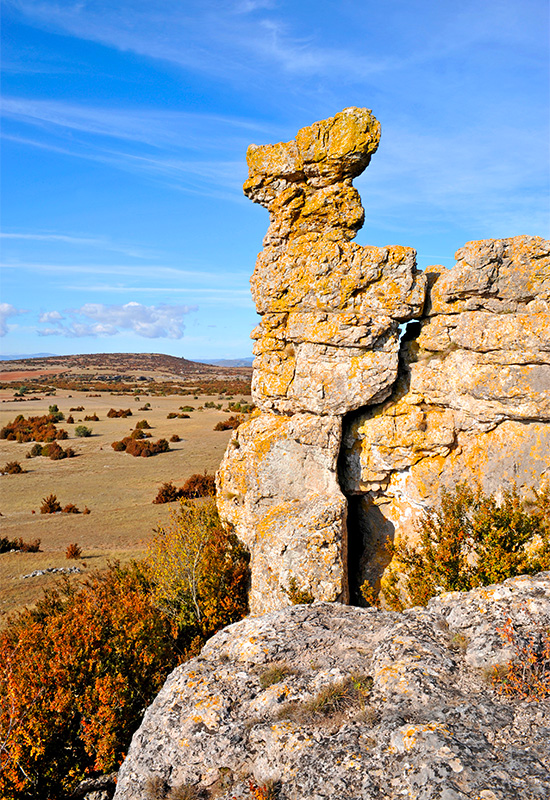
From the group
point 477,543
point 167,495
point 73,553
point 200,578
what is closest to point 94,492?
point 167,495

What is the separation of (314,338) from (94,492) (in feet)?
62.7

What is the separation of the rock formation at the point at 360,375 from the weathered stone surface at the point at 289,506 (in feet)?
0.10

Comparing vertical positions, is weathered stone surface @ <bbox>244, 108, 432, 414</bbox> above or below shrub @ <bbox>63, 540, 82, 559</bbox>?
above

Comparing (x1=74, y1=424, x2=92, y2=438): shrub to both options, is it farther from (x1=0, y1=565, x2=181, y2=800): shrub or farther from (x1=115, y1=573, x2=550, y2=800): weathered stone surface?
(x1=115, y1=573, x2=550, y2=800): weathered stone surface

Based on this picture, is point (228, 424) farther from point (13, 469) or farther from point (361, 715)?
point (361, 715)

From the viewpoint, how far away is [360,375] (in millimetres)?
10430

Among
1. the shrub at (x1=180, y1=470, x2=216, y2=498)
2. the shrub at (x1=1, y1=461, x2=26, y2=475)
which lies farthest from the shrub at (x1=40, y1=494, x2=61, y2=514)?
the shrub at (x1=1, y1=461, x2=26, y2=475)

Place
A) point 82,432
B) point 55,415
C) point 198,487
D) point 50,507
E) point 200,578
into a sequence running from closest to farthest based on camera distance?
1. point 200,578
2. point 50,507
3. point 198,487
4. point 82,432
5. point 55,415

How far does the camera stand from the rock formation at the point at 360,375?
9.65 metres

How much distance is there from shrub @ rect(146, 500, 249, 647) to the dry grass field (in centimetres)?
401

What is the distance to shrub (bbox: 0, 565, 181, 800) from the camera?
6410 millimetres

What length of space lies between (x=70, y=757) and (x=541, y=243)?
1143cm

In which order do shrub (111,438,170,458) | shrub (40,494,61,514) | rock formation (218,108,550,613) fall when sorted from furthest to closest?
1. shrub (111,438,170,458)
2. shrub (40,494,61,514)
3. rock formation (218,108,550,613)

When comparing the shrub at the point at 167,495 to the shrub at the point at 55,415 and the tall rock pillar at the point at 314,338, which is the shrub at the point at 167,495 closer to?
the tall rock pillar at the point at 314,338
